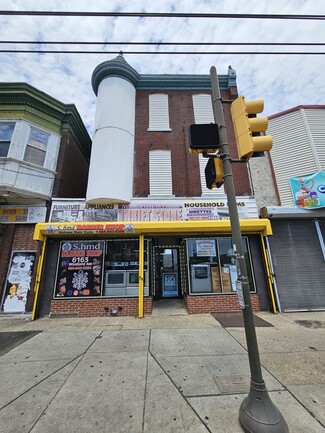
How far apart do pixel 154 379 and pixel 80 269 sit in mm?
5550

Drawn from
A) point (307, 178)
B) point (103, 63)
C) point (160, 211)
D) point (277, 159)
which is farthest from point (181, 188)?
point (103, 63)

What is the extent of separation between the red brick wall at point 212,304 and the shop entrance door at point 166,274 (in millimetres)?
2492

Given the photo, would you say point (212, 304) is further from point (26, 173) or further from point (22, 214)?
point (26, 173)

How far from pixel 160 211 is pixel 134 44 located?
5706 mm

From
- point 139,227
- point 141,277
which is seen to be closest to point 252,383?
point 141,277

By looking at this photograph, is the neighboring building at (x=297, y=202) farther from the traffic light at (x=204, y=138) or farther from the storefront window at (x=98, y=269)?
the traffic light at (x=204, y=138)

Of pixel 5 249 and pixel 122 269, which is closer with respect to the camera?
pixel 122 269

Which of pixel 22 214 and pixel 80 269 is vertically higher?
pixel 22 214

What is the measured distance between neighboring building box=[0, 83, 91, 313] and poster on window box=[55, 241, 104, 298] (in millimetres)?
1482

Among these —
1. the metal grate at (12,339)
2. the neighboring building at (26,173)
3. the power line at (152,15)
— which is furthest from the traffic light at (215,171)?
the neighboring building at (26,173)

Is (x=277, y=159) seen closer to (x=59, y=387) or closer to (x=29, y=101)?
(x=59, y=387)

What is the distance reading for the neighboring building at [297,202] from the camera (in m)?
8.19

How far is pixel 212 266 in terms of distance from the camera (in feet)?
27.2

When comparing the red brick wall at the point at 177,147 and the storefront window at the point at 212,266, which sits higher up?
the red brick wall at the point at 177,147
